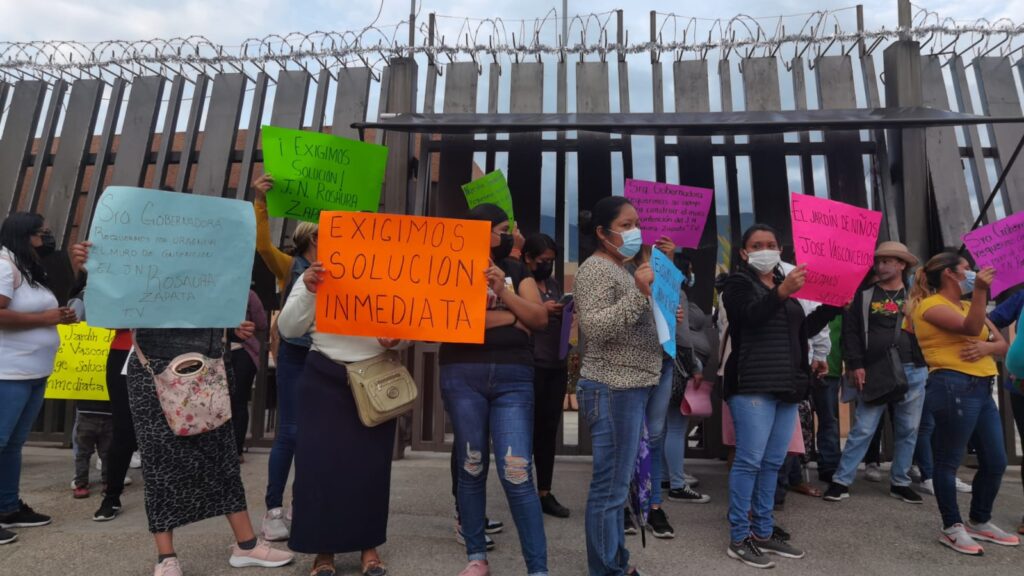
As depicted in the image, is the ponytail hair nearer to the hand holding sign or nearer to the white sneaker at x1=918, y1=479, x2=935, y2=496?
the hand holding sign

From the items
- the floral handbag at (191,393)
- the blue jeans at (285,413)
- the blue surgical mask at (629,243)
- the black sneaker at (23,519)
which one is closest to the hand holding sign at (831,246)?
the blue surgical mask at (629,243)

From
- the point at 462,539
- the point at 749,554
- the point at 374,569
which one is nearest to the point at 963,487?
the point at 749,554

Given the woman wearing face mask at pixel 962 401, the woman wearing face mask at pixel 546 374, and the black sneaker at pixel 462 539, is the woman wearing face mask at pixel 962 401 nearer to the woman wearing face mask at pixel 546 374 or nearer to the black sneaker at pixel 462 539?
the woman wearing face mask at pixel 546 374

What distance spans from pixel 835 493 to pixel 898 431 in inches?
27.4

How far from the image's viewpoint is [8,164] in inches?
285

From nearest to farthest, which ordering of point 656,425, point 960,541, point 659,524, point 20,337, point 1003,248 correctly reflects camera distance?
1. point 960,541
2. point 20,337
3. point 659,524
4. point 1003,248
5. point 656,425

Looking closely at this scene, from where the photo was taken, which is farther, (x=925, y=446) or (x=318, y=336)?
(x=925, y=446)

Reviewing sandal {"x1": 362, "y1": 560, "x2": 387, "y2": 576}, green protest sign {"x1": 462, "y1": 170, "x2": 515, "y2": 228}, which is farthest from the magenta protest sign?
sandal {"x1": 362, "y1": 560, "x2": 387, "y2": 576}

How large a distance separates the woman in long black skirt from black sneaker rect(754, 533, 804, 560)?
2.03 m

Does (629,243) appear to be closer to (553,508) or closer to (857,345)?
(553,508)

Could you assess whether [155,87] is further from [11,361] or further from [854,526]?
[854,526]

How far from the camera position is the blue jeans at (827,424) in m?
5.40

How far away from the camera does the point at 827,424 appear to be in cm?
553

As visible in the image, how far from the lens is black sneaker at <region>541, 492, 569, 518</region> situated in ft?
14.7
